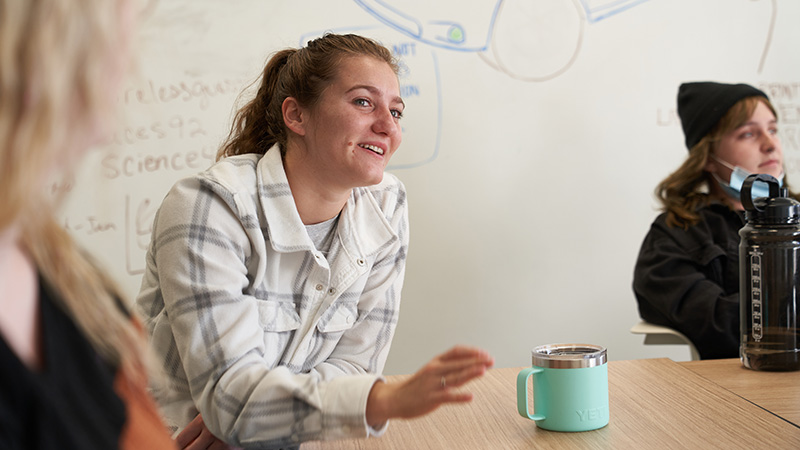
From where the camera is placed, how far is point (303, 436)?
3.29 ft

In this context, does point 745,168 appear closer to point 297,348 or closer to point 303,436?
point 297,348

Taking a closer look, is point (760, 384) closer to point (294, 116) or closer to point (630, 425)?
point (630, 425)

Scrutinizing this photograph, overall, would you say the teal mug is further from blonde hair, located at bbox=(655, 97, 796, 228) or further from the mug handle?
blonde hair, located at bbox=(655, 97, 796, 228)

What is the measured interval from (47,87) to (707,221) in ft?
6.36

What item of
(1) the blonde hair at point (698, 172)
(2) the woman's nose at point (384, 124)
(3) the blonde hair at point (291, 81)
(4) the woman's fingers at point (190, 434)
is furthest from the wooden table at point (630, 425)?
(1) the blonde hair at point (698, 172)

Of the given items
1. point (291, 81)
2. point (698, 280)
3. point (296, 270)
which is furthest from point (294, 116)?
point (698, 280)

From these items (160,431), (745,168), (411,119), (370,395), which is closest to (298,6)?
(411,119)

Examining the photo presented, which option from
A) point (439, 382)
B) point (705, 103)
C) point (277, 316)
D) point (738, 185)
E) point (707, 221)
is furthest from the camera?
point (705, 103)

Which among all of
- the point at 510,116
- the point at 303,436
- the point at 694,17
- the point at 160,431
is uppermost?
the point at 694,17

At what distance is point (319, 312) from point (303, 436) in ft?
1.03

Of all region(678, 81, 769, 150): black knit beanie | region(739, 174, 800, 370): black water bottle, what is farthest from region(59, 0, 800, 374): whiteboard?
region(739, 174, 800, 370): black water bottle

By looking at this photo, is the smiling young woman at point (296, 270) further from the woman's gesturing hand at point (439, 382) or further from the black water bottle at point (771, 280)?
the black water bottle at point (771, 280)

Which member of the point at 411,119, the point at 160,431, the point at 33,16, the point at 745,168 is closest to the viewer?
the point at 33,16

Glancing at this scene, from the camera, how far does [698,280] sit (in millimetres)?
1944
